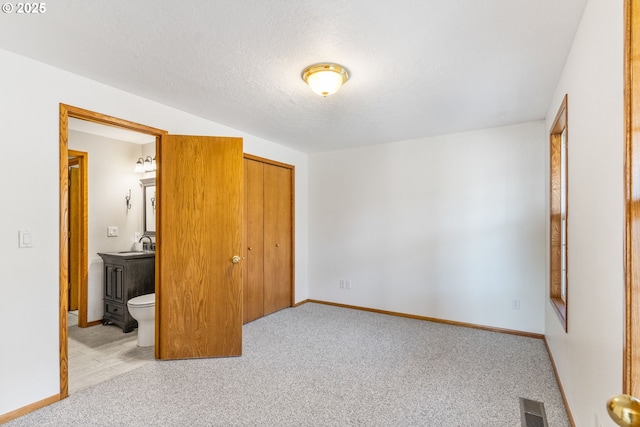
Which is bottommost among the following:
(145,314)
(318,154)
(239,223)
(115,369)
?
(115,369)

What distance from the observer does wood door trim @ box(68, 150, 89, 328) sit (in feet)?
12.4

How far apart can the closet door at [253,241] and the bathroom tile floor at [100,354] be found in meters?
1.21

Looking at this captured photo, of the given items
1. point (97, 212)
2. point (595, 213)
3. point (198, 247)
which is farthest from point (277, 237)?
point (595, 213)

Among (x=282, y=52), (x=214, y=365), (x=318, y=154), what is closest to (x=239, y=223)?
(x=214, y=365)

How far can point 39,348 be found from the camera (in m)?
2.14

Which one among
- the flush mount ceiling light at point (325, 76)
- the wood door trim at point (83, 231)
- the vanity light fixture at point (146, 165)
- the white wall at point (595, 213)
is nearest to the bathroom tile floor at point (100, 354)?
the wood door trim at point (83, 231)

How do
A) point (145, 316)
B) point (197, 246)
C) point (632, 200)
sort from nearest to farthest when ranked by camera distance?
point (632, 200) → point (197, 246) → point (145, 316)

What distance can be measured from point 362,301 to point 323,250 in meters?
0.95

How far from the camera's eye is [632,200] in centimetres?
103

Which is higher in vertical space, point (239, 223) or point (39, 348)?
point (239, 223)

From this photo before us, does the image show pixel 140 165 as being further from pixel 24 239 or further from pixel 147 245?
pixel 24 239

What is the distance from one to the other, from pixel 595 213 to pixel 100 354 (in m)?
3.89

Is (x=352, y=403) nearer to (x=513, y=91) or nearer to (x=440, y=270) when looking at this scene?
(x=440, y=270)

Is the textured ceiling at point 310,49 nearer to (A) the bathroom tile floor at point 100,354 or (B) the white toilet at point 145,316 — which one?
(B) the white toilet at point 145,316
